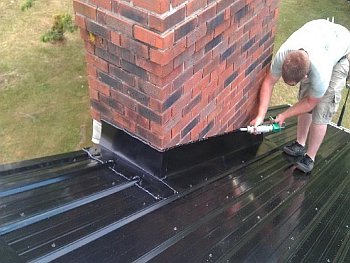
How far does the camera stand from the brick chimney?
221 centimetres

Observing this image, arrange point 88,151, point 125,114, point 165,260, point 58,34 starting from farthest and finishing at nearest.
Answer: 1. point 58,34
2. point 88,151
3. point 125,114
4. point 165,260

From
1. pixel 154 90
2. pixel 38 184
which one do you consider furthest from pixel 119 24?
pixel 38 184

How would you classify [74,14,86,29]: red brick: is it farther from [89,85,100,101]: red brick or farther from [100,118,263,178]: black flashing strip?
[100,118,263,178]: black flashing strip

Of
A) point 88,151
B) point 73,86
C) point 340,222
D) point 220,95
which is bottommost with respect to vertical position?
point 73,86

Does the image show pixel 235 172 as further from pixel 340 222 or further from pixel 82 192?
pixel 82 192

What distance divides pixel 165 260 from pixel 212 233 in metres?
0.40

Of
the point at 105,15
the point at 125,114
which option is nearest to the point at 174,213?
the point at 125,114

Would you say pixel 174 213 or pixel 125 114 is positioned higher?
pixel 125 114

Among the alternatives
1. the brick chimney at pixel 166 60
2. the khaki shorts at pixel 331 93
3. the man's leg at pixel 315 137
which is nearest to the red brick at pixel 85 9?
the brick chimney at pixel 166 60

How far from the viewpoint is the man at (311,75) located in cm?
313

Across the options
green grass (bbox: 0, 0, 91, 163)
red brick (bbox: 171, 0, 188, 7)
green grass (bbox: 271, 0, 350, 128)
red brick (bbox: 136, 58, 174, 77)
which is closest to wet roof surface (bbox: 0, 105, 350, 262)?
red brick (bbox: 136, 58, 174, 77)

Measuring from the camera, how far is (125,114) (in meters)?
2.68

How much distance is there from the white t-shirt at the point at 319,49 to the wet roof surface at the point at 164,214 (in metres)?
0.76

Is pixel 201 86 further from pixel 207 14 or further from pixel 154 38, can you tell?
pixel 154 38
